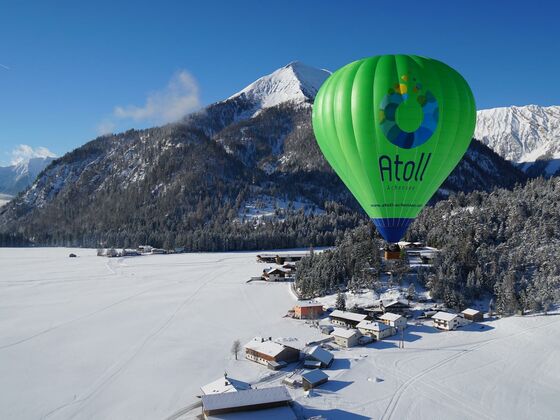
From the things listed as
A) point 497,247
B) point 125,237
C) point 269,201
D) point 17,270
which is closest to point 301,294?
point 497,247

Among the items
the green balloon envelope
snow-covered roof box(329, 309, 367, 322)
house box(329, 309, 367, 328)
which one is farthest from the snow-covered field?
the green balloon envelope

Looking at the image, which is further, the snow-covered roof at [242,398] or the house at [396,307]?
the house at [396,307]

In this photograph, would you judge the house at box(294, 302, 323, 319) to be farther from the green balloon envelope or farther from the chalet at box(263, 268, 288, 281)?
the chalet at box(263, 268, 288, 281)

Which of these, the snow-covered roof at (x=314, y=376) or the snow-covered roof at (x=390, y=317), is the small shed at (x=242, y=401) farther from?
the snow-covered roof at (x=390, y=317)

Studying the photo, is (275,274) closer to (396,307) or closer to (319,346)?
(396,307)

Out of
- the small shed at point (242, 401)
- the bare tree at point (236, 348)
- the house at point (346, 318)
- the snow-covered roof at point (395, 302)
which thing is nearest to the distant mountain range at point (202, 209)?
the snow-covered roof at point (395, 302)
